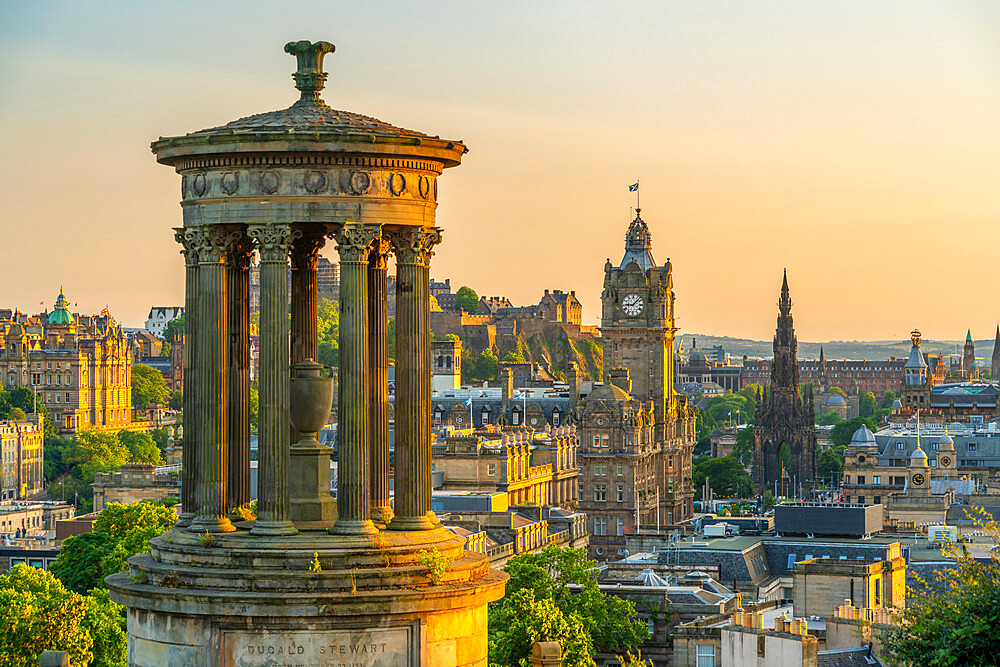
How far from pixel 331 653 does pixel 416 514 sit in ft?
8.64

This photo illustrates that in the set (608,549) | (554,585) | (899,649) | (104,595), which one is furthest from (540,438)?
(899,649)

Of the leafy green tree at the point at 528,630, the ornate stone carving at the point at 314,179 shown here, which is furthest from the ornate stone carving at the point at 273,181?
the leafy green tree at the point at 528,630

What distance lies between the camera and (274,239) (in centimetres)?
3269

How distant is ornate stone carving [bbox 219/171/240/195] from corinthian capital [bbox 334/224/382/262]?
159 centimetres

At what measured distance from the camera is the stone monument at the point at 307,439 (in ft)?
105

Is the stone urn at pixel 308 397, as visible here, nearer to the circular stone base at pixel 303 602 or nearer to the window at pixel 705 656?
the circular stone base at pixel 303 602

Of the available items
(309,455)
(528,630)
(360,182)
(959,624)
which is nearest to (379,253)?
(360,182)

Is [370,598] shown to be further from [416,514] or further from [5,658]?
[5,658]

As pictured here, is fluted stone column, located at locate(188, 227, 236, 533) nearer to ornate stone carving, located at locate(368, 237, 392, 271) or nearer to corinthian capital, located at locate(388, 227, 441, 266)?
ornate stone carving, located at locate(368, 237, 392, 271)

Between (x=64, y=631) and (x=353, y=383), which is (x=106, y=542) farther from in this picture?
(x=353, y=383)

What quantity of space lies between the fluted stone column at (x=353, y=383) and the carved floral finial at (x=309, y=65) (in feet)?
10.5

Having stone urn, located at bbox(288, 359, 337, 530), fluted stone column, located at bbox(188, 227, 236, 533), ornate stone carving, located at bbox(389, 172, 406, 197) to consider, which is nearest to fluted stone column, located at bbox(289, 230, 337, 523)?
stone urn, located at bbox(288, 359, 337, 530)

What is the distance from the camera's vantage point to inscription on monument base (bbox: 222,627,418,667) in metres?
32.0

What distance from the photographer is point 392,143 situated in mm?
32938
